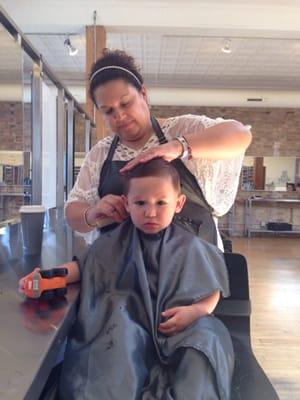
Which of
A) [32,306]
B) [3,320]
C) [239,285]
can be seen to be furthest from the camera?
[239,285]

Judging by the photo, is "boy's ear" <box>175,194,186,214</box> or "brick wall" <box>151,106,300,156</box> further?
"brick wall" <box>151,106,300,156</box>

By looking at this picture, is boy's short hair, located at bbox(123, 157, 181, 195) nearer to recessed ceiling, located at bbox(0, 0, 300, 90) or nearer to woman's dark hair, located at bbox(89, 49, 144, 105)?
woman's dark hair, located at bbox(89, 49, 144, 105)

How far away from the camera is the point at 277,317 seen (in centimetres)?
365

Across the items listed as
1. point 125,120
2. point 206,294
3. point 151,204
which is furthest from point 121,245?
point 125,120

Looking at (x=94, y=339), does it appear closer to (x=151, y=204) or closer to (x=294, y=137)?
(x=151, y=204)

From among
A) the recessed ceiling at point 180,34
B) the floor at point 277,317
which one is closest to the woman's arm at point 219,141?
the recessed ceiling at point 180,34

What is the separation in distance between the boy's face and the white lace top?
0.46ft

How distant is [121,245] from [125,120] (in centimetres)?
38

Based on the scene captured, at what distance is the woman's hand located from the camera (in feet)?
3.99

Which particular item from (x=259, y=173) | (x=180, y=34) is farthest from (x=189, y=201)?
(x=259, y=173)

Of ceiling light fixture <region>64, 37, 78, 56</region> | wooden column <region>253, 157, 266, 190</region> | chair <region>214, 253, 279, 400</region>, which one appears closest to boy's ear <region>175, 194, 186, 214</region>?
chair <region>214, 253, 279, 400</region>

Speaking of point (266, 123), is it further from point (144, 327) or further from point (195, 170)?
point (144, 327)

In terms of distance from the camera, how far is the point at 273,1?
13.6 feet

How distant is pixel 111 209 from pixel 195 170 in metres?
0.29
